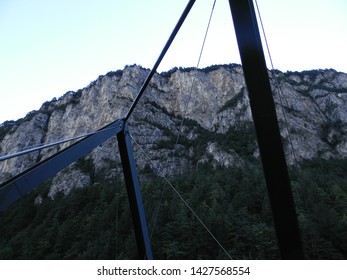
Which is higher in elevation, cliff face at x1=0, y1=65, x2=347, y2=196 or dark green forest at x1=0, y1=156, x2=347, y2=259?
cliff face at x1=0, y1=65, x2=347, y2=196

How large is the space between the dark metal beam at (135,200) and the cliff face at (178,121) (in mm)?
52634

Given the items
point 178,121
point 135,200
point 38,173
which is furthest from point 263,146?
point 178,121

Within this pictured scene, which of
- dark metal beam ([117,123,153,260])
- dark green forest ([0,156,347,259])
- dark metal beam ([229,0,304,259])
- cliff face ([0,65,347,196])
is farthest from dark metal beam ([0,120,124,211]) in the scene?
cliff face ([0,65,347,196])

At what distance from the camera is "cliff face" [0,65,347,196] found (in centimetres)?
6284

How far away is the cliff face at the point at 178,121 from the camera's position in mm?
62844

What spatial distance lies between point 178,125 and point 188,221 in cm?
4527

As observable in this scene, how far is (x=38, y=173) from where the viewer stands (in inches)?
118

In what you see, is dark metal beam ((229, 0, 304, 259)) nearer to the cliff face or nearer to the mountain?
the mountain

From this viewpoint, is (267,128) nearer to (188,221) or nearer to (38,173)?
(38,173)

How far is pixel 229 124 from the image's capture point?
244 ft

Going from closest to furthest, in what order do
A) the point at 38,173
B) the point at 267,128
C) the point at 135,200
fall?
the point at 267,128 → the point at 38,173 → the point at 135,200

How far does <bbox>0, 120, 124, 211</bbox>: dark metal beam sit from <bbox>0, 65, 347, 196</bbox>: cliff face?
180 ft

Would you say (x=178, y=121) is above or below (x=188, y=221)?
above

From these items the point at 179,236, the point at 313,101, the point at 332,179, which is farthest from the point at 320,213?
Result: the point at 313,101
